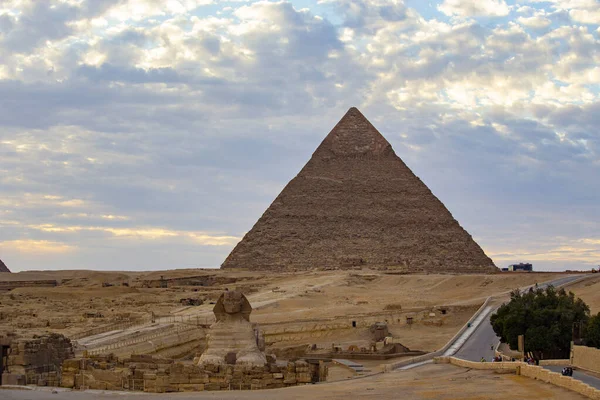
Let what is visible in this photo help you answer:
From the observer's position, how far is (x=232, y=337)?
56.7 ft

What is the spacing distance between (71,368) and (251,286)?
210ft

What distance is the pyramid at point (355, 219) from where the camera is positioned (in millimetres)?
151000

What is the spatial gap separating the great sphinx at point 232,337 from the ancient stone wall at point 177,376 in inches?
24.3

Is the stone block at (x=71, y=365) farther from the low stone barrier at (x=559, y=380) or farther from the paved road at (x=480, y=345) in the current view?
the paved road at (x=480, y=345)

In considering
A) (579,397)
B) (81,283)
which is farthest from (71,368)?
(81,283)

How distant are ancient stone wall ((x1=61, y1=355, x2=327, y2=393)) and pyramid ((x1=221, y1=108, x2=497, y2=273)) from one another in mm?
125257

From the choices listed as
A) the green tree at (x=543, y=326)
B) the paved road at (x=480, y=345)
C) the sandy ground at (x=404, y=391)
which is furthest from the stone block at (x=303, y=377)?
the green tree at (x=543, y=326)

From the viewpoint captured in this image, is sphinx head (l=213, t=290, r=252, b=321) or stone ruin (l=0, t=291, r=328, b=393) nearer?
stone ruin (l=0, t=291, r=328, b=393)

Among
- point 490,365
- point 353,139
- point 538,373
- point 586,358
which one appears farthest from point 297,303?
point 353,139

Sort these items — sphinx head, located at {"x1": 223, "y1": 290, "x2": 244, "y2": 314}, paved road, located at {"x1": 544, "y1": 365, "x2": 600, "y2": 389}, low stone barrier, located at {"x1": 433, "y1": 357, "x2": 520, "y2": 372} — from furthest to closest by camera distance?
low stone barrier, located at {"x1": 433, "y1": 357, "x2": 520, "y2": 372} → paved road, located at {"x1": 544, "y1": 365, "x2": 600, "y2": 389} → sphinx head, located at {"x1": 223, "y1": 290, "x2": 244, "y2": 314}

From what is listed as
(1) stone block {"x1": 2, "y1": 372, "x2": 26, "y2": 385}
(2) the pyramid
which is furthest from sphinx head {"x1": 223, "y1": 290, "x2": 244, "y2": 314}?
(2) the pyramid

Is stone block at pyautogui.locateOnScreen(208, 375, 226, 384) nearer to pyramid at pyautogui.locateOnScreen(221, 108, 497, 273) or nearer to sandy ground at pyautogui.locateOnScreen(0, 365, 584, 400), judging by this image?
sandy ground at pyautogui.locateOnScreen(0, 365, 584, 400)

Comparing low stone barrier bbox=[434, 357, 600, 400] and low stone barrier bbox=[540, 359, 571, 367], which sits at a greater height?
low stone barrier bbox=[540, 359, 571, 367]

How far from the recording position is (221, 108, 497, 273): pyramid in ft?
495
